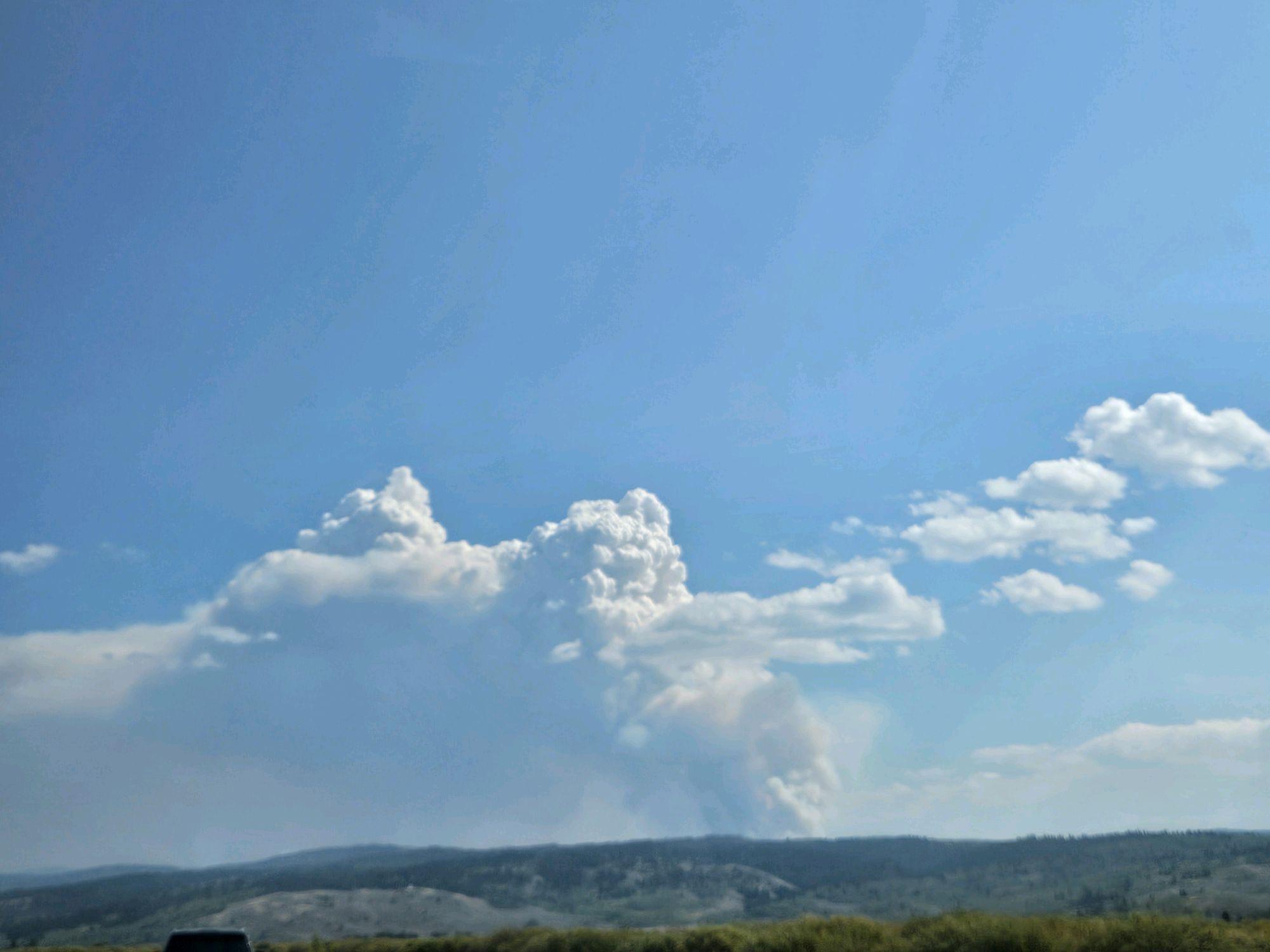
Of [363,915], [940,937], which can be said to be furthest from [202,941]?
[363,915]

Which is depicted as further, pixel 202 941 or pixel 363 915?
pixel 363 915

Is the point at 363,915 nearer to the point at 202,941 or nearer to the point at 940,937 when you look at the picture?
the point at 940,937

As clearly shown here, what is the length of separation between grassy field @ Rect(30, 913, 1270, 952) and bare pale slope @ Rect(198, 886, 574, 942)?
8953 centimetres

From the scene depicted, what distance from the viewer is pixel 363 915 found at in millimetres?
156250

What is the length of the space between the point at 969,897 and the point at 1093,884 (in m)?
18.9

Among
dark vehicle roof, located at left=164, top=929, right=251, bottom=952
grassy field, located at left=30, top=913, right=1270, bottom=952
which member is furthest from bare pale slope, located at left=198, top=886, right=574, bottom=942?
dark vehicle roof, located at left=164, top=929, right=251, bottom=952

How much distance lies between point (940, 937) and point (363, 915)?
13110 centimetres

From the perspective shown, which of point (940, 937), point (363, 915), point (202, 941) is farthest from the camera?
point (363, 915)

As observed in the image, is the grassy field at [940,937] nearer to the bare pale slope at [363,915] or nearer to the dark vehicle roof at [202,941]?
→ the dark vehicle roof at [202,941]

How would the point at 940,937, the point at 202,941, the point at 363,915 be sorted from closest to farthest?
the point at 202,941, the point at 940,937, the point at 363,915

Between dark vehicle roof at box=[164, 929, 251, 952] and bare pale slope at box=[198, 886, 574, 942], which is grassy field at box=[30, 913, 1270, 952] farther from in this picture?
bare pale slope at box=[198, 886, 574, 942]

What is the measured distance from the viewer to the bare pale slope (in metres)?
148

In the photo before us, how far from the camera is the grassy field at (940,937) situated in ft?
124

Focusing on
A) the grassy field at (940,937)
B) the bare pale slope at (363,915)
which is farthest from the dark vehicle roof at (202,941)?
the bare pale slope at (363,915)
